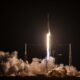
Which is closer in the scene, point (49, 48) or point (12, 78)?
point (12, 78)

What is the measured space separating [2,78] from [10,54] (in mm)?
2972

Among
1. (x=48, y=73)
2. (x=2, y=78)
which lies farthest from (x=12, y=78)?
(x=48, y=73)

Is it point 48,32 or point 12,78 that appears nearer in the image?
point 12,78

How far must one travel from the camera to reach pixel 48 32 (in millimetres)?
46219

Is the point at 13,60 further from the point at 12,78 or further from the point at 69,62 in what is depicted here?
the point at 69,62

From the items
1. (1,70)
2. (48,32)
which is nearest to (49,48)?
(48,32)

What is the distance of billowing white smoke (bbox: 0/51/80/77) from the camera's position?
144ft

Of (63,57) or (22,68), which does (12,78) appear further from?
(63,57)

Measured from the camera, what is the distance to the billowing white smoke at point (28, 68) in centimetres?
4397

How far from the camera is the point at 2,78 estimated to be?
142ft

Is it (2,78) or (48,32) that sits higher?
(48,32)

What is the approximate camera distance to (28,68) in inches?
1766

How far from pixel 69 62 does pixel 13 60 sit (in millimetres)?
5702

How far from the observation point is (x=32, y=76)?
→ 44.0 metres
